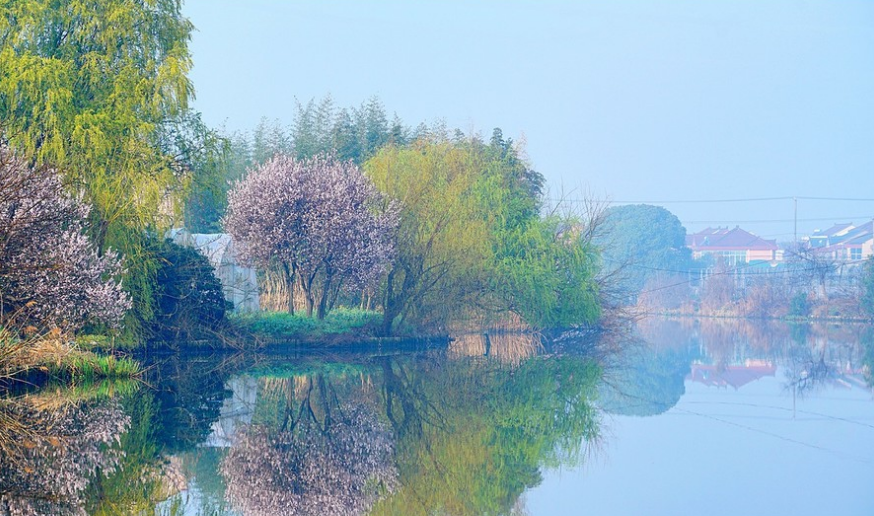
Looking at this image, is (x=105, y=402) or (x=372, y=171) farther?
(x=372, y=171)

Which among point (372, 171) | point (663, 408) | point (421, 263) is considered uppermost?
point (372, 171)

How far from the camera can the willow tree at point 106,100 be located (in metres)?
23.8

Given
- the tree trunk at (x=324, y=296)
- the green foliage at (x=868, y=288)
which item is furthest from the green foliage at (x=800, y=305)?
the tree trunk at (x=324, y=296)

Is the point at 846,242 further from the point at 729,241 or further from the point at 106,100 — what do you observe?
the point at 106,100

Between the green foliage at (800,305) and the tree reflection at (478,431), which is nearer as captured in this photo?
the tree reflection at (478,431)

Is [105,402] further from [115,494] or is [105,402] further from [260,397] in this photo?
[115,494]

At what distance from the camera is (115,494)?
31.9 feet

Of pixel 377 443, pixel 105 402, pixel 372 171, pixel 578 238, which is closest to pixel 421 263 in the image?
pixel 372 171

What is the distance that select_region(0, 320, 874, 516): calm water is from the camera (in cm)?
1035

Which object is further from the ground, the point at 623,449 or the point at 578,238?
the point at 578,238

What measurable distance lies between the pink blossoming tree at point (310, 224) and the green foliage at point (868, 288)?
117 feet

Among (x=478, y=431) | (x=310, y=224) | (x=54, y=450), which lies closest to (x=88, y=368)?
(x=478, y=431)

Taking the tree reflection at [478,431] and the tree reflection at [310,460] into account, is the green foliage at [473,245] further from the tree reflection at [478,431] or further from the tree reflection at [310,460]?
the tree reflection at [310,460]

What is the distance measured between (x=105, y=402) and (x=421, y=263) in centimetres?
1887
